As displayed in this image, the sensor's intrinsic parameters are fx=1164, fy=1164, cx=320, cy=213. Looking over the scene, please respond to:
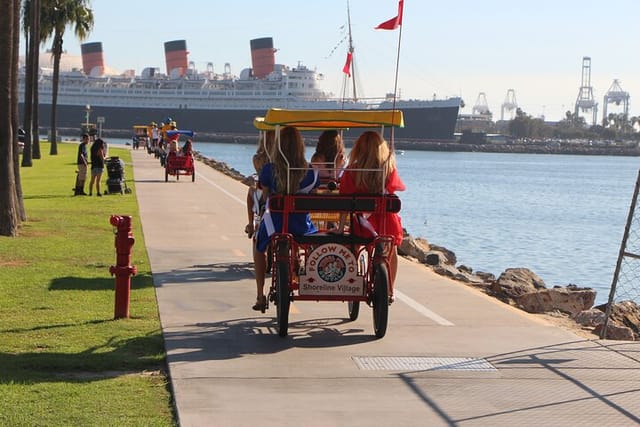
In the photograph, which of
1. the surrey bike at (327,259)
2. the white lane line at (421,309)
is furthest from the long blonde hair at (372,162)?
the white lane line at (421,309)

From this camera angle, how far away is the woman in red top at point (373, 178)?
1034 centimetres

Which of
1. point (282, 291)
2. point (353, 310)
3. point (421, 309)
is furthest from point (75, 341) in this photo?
point (421, 309)

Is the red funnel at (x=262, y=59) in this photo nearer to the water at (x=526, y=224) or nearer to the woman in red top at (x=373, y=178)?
the water at (x=526, y=224)

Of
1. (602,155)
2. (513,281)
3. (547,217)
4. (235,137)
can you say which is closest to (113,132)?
(235,137)

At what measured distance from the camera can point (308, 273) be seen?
10055mm

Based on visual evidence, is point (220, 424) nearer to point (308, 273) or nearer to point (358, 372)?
point (358, 372)

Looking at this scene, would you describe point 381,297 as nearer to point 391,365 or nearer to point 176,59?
point 391,365

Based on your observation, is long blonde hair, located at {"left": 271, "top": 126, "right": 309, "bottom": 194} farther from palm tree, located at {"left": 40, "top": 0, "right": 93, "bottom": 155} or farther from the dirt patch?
palm tree, located at {"left": 40, "top": 0, "right": 93, "bottom": 155}

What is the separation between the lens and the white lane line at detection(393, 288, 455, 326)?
11.3m

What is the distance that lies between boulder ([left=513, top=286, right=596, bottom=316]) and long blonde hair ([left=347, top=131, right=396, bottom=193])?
5.82 meters

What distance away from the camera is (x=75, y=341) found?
9.55m

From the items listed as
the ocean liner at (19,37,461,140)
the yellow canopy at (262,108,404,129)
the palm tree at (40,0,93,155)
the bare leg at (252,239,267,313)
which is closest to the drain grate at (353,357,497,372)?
the bare leg at (252,239,267,313)

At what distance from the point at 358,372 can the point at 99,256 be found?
8302mm

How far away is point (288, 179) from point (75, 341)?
7.48ft
